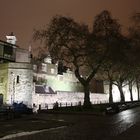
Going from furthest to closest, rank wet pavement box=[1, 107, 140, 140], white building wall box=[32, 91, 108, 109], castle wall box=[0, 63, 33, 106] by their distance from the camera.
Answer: white building wall box=[32, 91, 108, 109] < castle wall box=[0, 63, 33, 106] < wet pavement box=[1, 107, 140, 140]

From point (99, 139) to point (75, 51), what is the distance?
1021 inches

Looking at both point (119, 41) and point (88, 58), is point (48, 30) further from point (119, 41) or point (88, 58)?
point (119, 41)

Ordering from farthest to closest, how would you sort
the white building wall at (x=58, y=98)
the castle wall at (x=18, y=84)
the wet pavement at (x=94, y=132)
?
the white building wall at (x=58, y=98) → the castle wall at (x=18, y=84) → the wet pavement at (x=94, y=132)

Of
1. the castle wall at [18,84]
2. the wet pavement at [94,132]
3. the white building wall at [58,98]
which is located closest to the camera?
the wet pavement at [94,132]

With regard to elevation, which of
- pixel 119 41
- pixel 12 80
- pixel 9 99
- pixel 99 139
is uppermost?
pixel 119 41

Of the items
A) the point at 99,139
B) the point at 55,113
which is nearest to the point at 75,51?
the point at 55,113

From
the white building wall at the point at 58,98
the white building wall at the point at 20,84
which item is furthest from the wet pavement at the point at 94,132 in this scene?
the white building wall at the point at 20,84

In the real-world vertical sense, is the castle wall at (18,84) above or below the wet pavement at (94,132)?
above

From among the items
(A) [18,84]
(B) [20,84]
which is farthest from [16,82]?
(B) [20,84]

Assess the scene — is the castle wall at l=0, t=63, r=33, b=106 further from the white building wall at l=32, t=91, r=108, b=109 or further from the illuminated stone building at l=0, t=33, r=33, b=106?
the white building wall at l=32, t=91, r=108, b=109

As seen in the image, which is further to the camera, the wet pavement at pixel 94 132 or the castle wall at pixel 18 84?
the castle wall at pixel 18 84

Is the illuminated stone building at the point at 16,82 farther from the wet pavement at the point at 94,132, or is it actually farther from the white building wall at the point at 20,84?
the wet pavement at the point at 94,132

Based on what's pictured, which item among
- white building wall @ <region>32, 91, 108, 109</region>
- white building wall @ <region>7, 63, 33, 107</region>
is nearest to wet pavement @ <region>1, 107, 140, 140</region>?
white building wall @ <region>32, 91, 108, 109</region>

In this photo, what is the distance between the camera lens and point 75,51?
40562mm
